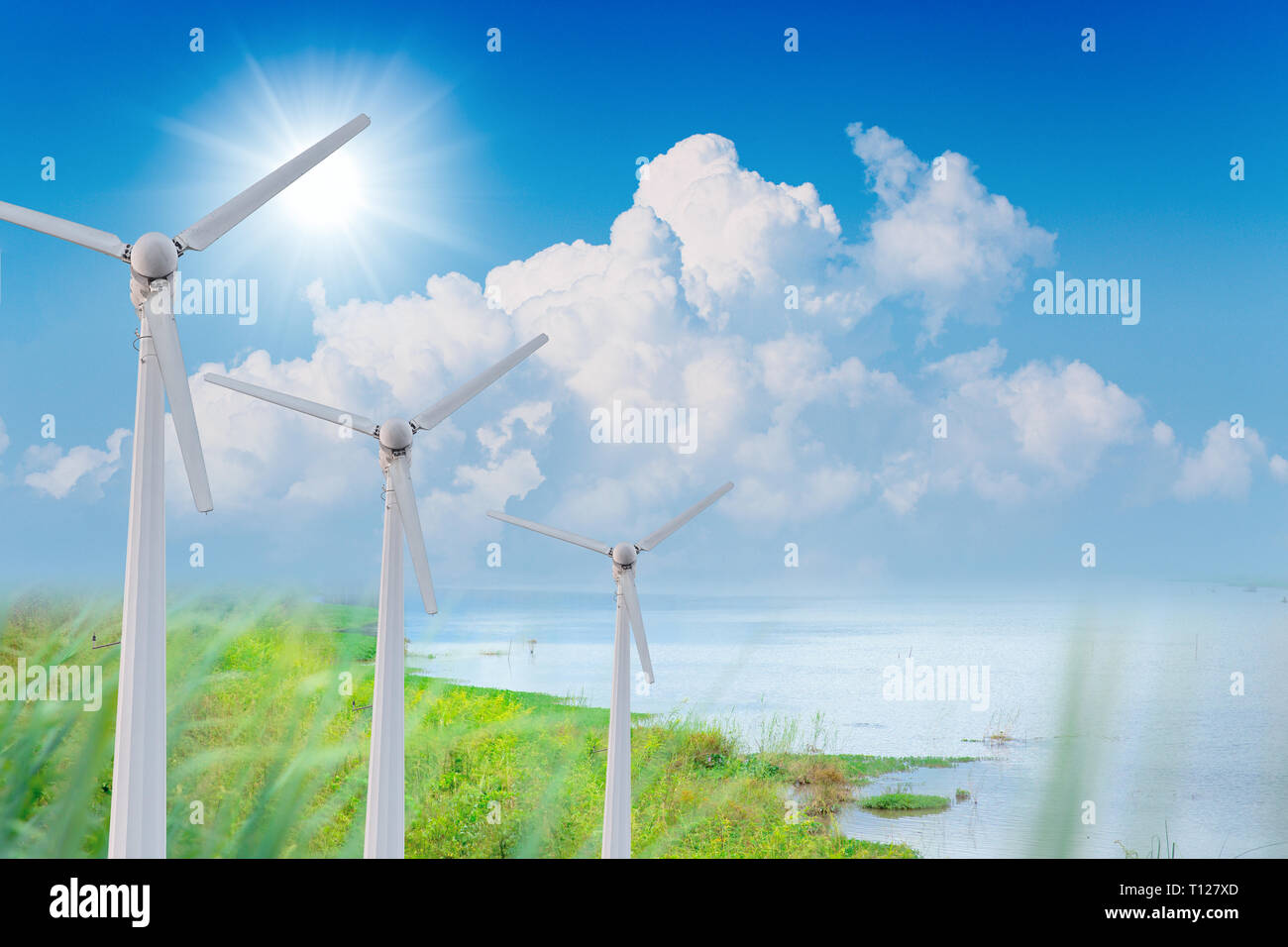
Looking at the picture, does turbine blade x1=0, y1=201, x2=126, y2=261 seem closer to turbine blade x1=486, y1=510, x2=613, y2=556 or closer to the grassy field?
turbine blade x1=486, y1=510, x2=613, y2=556

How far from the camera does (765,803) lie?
94.9ft

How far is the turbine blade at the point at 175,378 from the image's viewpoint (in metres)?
8.62

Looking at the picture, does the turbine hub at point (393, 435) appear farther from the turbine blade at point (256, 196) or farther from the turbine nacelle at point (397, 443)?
the turbine blade at point (256, 196)

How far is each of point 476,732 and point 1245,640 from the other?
20763mm

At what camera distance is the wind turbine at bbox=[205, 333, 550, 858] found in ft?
39.7

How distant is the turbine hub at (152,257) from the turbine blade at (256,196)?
1.33 ft

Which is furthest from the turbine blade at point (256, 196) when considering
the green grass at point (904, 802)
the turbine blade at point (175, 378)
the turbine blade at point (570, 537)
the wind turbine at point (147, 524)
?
the green grass at point (904, 802)

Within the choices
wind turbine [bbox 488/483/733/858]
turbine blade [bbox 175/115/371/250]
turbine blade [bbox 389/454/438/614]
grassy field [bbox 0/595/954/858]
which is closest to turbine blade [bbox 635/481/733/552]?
wind turbine [bbox 488/483/733/858]

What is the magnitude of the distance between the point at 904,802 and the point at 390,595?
19.9 meters

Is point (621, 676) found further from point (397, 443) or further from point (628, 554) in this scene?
point (397, 443)

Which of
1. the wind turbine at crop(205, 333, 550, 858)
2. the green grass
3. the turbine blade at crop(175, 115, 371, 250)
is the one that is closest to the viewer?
the turbine blade at crop(175, 115, 371, 250)

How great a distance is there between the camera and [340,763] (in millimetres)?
29203

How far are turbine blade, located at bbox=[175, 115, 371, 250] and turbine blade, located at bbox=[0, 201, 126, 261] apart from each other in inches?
19.4

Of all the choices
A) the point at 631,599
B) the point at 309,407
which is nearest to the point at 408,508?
the point at 309,407
